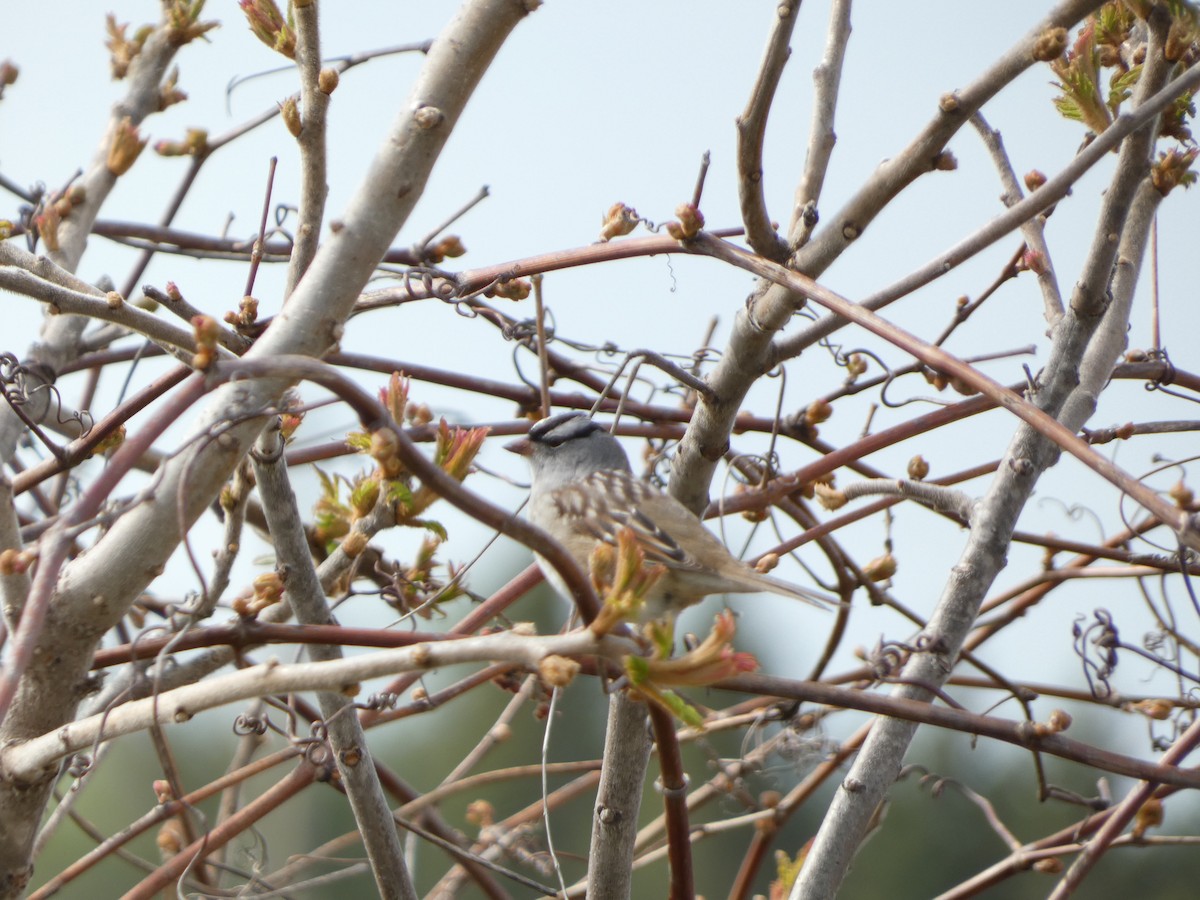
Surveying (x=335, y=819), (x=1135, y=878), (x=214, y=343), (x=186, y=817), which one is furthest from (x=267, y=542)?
(x=1135, y=878)

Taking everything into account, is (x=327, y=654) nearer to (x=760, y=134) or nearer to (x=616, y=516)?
(x=616, y=516)

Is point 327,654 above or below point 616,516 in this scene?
below

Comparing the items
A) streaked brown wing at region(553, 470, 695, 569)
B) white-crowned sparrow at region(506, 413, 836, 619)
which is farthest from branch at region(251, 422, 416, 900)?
streaked brown wing at region(553, 470, 695, 569)

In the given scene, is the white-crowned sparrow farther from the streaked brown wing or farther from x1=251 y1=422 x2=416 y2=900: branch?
x1=251 y1=422 x2=416 y2=900: branch

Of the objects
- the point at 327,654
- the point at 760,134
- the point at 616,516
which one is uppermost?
the point at 760,134

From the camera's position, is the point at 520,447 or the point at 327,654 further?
the point at 520,447

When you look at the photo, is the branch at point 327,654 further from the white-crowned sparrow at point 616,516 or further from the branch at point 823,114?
the branch at point 823,114

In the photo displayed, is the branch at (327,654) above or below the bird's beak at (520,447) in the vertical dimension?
below

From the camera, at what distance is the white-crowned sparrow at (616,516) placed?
236cm

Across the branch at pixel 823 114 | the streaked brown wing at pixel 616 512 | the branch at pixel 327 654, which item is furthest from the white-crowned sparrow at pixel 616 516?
the branch at pixel 823 114

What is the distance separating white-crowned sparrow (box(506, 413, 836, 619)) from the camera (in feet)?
7.73

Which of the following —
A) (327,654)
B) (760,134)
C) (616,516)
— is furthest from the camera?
(616,516)

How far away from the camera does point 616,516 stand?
8.36 feet

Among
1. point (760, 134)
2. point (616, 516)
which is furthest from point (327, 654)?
point (760, 134)
